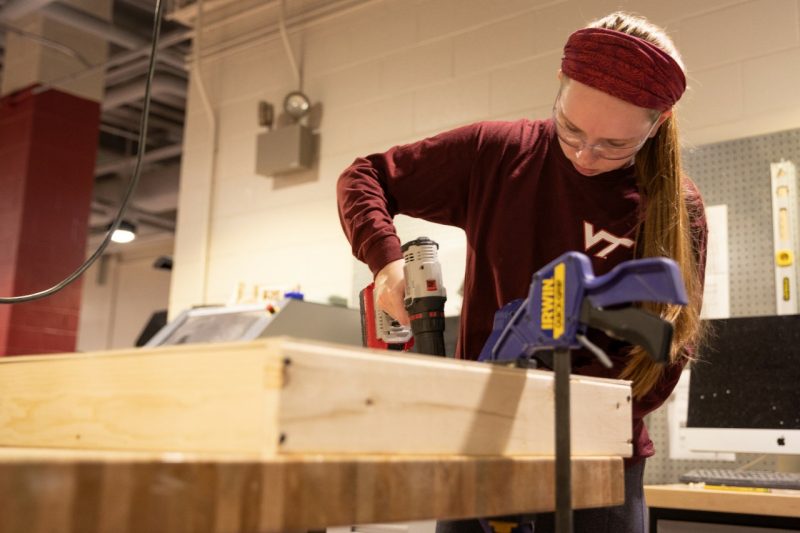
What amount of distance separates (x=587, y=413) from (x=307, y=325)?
222 cm

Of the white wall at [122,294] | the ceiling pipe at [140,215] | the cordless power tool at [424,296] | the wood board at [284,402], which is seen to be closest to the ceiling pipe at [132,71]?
the ceiling pipe at [140,215]

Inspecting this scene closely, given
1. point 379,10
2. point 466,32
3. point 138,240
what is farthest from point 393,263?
point 138,240

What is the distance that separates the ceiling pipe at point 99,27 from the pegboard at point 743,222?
10.7 feet

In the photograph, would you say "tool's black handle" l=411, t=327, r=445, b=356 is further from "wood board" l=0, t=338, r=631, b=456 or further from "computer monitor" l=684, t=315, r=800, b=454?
"computer monitor" l=684, t=315, r=800, b=454

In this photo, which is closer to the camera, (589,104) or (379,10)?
(589,104)

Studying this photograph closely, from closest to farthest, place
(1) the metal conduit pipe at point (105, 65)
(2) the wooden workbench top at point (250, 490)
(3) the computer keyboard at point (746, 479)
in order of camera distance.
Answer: (2) the wooden workbench top at point (250, 490), (3) the computer keyboard at point (746, 479), (1) the metal conduit pipe at point (105, 65)

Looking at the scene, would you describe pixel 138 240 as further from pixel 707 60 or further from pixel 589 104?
pixel 589 104

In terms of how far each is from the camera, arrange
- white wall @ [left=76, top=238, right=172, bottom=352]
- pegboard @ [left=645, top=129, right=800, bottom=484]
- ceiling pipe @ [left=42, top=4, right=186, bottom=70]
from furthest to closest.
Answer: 1. white wall @ [left=76, top=238, right=172, bottom=352]
2. ceiling pipe @ [left=42, top=4, right=186, bottom=70]
3. pegboard @ [left=645, top=129, right=800, bottom=484]

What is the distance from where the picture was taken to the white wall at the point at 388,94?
2771 millimetres

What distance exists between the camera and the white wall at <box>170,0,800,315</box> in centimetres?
277

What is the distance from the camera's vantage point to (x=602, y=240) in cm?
128

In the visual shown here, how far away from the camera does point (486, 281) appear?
1.33 m

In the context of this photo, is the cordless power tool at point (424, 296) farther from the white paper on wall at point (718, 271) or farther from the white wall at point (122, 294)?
the white wall at point (122, 294)

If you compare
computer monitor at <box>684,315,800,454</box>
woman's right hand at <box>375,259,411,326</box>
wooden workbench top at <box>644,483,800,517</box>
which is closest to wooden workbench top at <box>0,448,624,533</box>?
woman's right hand at <box>375,259,411,326</box>
